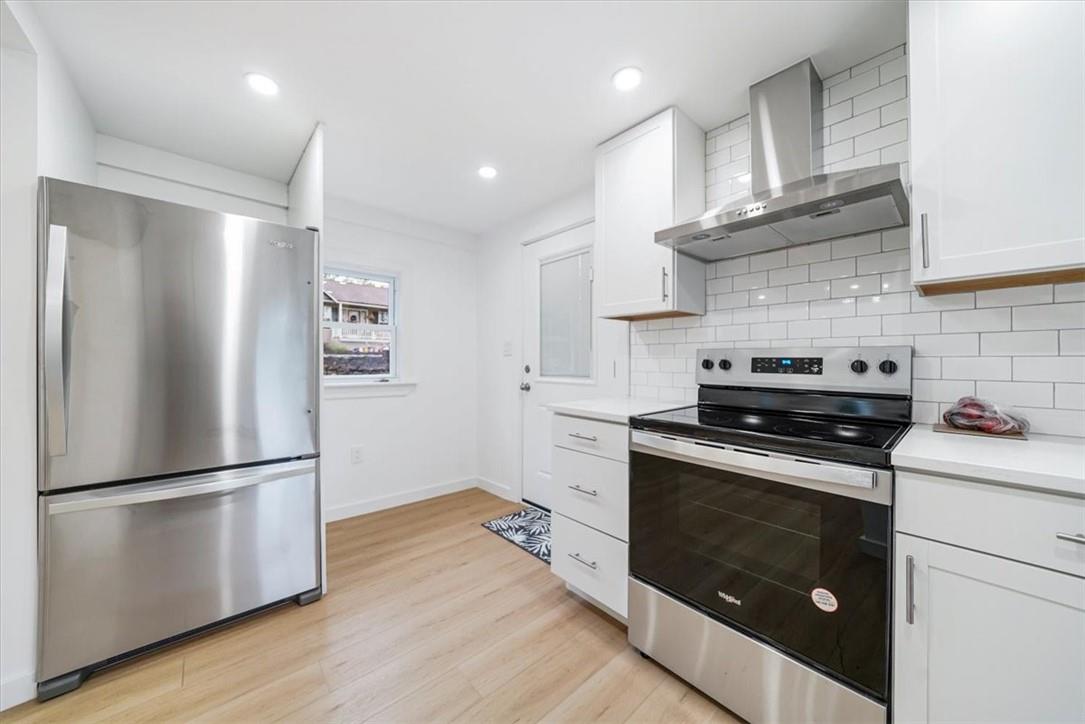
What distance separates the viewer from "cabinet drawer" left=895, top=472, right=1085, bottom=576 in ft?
2.77

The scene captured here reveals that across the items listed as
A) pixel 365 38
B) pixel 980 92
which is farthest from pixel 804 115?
pixel 365 38

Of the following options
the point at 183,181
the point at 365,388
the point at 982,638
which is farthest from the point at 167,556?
the point at 982,638

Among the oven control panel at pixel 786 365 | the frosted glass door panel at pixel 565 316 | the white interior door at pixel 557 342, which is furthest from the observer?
the frosted glass door panel at pixel 565 316

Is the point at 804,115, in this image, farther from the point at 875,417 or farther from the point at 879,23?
the point at 875,417

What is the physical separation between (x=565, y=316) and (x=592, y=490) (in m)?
1.58

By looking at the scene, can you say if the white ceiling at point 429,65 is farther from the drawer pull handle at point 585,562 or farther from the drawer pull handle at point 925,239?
the drawer pull handle at point 585,562

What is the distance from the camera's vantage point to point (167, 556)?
1646mm

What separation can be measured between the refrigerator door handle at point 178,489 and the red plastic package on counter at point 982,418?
2619 mm

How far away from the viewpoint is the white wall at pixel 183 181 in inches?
87.2

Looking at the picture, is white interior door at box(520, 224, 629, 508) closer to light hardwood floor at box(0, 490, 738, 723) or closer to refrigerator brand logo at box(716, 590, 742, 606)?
light hardwood floor at box(0, 490, 738, 723)

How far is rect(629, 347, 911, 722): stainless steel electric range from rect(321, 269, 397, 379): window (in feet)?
8.14

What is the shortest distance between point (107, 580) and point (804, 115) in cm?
330


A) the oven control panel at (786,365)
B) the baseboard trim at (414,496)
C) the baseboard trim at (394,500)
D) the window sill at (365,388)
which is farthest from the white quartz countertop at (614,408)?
the baseboard trim at (394,500)

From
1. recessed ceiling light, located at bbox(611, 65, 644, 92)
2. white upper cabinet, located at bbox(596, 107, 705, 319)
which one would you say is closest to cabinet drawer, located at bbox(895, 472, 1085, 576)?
white upper cabinet, located at bbox(596, 107, 705, 319)
